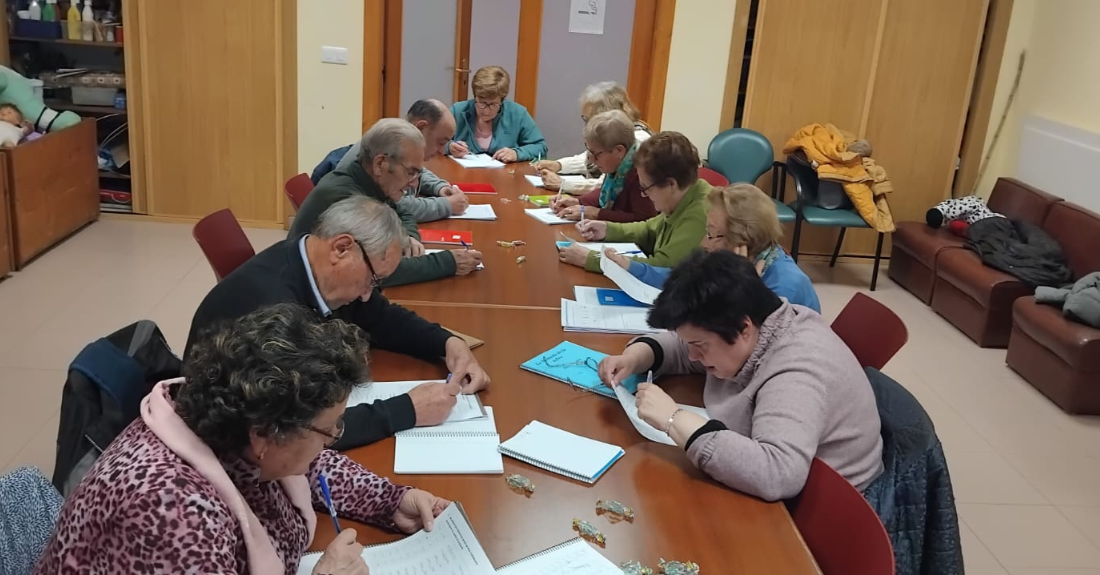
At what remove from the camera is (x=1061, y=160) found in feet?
18.1

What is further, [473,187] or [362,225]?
[473,187]

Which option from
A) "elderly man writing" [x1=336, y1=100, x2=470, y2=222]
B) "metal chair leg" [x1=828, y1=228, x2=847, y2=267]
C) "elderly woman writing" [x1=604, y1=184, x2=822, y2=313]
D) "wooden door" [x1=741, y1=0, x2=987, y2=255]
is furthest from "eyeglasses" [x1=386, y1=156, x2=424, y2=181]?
"metal chair leg" [x1=828, y1=228, x2=847, y2=267]

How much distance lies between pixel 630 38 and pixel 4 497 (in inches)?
216

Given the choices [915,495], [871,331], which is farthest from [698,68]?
[915,495]

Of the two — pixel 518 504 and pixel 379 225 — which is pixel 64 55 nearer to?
pixel 379 225

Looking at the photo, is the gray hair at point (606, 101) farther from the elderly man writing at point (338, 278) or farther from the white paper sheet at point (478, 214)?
the elderly man writing at point (338, 278)

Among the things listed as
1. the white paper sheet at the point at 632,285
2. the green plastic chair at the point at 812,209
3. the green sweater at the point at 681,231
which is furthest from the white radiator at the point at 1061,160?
the white paper sheet at the point at 632,285

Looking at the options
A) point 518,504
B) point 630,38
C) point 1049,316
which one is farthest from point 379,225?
point 630,38

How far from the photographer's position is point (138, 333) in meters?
2.01

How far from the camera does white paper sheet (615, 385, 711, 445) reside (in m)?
2.08

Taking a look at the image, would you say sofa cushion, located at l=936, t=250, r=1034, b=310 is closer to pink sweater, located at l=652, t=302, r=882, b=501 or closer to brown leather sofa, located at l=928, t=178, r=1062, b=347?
brown leather sofa, located at l=928, t=178, r=1062, b=347

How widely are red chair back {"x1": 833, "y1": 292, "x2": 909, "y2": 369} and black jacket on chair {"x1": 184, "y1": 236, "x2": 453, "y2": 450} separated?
1.22m

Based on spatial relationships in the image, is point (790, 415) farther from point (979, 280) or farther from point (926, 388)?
point (979, 280)

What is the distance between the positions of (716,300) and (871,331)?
0.86 meters
